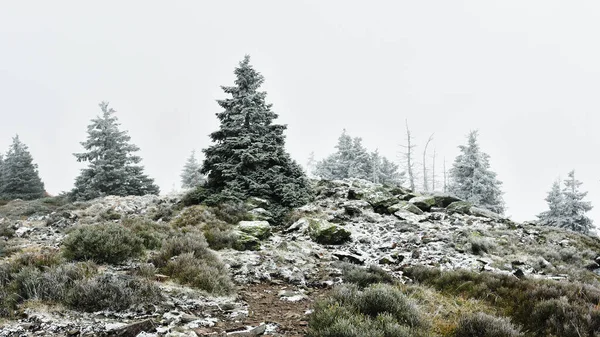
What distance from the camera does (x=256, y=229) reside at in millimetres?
11438

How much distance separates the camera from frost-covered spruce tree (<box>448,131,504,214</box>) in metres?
29.7

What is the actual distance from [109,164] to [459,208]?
2743cm

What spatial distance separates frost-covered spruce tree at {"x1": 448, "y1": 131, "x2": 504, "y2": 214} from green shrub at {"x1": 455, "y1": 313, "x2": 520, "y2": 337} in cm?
2722

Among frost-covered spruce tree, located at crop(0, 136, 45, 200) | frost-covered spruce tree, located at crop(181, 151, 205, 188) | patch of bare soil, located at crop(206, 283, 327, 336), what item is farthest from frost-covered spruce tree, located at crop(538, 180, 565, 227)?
frost-covered spruce tree, located at crop(0, 136, 45, 200)

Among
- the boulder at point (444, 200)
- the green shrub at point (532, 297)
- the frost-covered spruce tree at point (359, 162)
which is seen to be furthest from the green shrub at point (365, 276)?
the frost-covered spruce tree at point (359, 162)

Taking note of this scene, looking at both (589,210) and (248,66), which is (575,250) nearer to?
(248,66)

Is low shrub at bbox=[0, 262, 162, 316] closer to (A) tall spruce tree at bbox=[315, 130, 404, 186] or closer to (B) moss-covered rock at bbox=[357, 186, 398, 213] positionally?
(B) moss-covered rock at bbox=[357, 186, 398, 213]

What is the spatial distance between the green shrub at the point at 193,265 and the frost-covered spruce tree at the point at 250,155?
6.64 m

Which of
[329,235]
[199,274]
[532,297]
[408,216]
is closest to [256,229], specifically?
[329,235]

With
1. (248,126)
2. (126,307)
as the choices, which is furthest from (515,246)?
(248,126)

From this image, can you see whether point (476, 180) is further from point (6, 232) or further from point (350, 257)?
point (6, 232)

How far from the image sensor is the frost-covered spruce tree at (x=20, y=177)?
32344mm

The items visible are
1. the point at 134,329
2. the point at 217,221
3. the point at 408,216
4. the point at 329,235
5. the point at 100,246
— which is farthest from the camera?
the point at 408,216

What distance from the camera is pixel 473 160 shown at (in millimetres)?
30953
